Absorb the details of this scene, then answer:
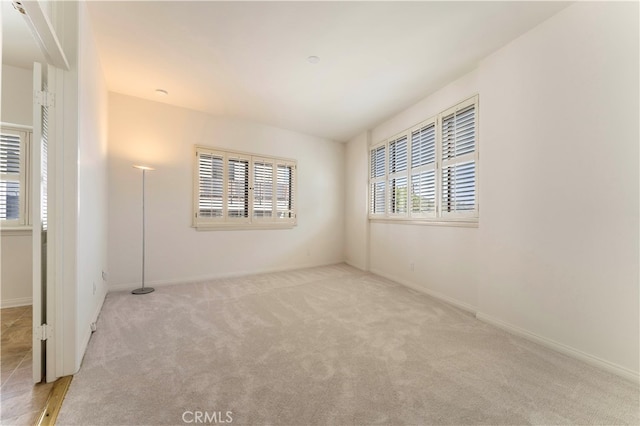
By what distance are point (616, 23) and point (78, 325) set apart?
457cm

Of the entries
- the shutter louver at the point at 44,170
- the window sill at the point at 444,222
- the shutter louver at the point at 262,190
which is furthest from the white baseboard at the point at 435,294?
the shutter louver at the point at 44,170

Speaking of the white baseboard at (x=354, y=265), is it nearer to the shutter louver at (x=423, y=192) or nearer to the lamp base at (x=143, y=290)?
the shutter louver at (x=423, y=192)

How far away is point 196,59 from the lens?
287 cm

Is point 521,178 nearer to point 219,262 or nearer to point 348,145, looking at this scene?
point 348,145

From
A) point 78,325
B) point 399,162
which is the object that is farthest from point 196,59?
point 399,162

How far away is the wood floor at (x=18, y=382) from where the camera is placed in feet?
5.04

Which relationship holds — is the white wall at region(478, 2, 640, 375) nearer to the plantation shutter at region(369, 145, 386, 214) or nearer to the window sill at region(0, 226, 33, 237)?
the plantation shutter at region(369, 145, 386, 214)

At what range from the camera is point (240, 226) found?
4.54 metres

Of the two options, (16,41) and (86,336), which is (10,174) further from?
(86,336)

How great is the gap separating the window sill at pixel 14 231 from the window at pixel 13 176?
0.21 ft

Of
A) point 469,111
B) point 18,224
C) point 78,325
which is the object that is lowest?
point 78,325

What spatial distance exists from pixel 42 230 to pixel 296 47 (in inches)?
102

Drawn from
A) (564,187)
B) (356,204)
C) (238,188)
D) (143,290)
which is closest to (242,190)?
(238,188)

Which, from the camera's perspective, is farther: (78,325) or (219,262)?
(219,262)
